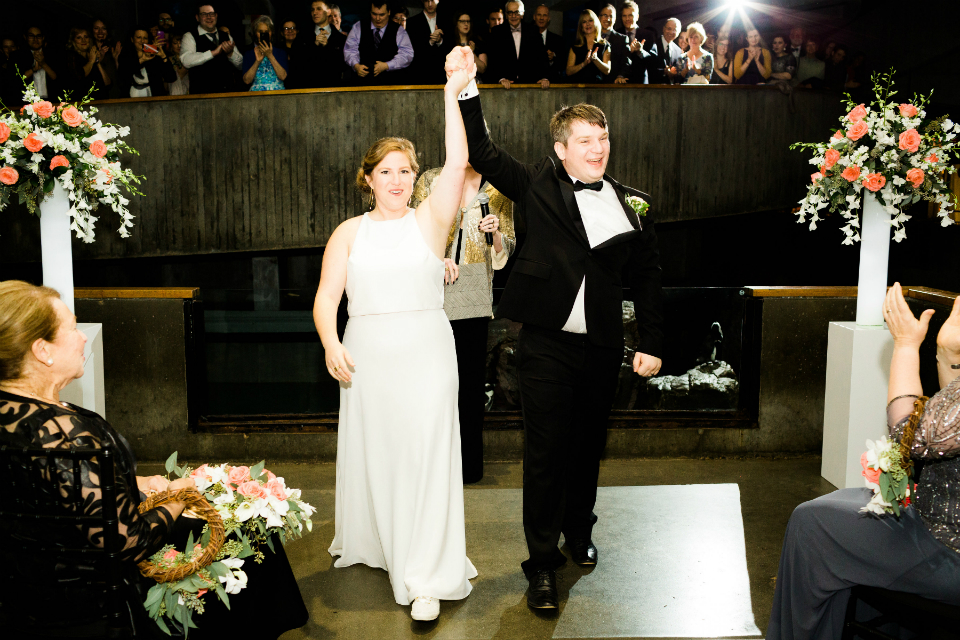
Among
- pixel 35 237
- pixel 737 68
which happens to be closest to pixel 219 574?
pixel 35 237

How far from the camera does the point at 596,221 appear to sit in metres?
3.22

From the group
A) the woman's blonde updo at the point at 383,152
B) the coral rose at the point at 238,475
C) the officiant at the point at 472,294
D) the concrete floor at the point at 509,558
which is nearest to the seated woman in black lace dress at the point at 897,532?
the concrete floor at the point at 509,558

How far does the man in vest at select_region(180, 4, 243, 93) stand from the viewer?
7.77 meters

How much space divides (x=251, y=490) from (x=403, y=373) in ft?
2.97

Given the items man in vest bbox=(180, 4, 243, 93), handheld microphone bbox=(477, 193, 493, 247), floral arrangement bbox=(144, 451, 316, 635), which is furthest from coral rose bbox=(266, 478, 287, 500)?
man in vest bbox=(180, 4, 243, 93)

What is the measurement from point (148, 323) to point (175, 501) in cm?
292

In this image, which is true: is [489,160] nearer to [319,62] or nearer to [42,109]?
[42,109]

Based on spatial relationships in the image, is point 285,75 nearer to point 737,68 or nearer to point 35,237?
point 35,237

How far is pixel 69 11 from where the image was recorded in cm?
994

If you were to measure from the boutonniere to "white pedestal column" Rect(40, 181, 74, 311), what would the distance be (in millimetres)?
2639

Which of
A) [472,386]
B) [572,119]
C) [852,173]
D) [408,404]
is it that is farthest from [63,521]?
[852,173]

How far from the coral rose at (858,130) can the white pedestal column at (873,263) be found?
1.20ft

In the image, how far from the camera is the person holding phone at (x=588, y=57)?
26.2ft

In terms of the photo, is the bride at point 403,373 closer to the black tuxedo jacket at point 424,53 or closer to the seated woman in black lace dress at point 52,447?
the seated woman in black lace dress at point 52,447
